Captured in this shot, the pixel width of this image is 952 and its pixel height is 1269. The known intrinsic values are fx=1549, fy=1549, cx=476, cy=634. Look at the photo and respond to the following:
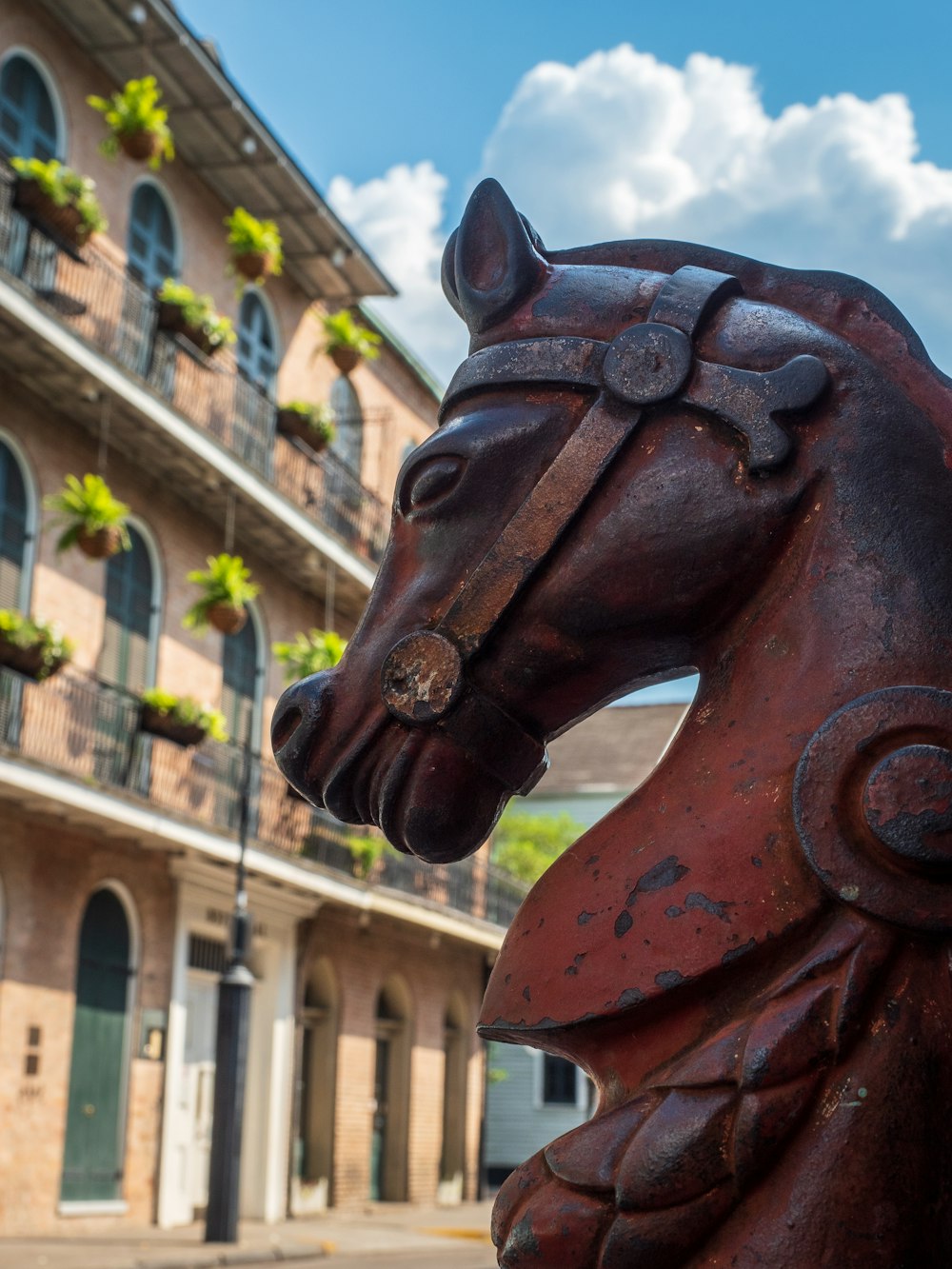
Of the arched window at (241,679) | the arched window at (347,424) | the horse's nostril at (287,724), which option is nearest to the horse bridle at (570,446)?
the horse's nostril at (287,724)

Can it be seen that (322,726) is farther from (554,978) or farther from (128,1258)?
(128,1258)

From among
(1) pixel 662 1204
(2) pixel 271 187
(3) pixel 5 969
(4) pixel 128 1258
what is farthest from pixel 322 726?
(2) pixel 271 187

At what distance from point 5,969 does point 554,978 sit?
13637mm

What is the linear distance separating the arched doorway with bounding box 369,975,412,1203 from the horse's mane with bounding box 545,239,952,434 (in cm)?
2175

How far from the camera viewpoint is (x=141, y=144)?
1566 centimetres

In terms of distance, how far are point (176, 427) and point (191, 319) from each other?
1.42 metres

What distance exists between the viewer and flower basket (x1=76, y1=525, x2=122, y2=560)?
46.6 ft

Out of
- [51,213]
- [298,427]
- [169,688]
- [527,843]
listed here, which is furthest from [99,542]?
[527,843]

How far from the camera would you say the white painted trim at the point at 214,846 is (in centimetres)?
1348

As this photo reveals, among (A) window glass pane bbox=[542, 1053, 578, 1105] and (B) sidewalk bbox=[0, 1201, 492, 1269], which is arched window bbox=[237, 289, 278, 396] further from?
(A) window glass pane bbox=[542, 1053, 578, 1105]

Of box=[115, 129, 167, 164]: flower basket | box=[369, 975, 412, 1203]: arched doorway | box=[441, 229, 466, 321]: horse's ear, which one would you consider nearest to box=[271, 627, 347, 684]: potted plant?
box=[115, 129, 167, 164]: flower basket

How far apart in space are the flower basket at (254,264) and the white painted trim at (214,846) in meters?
6.70

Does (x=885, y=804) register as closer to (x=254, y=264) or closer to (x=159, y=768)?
(x=159, y=768)

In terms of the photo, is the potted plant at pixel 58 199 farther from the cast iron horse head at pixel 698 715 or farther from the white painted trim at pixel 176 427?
the cast iron horse head at pixel 698 715
